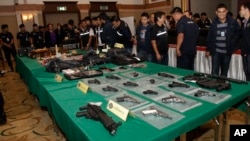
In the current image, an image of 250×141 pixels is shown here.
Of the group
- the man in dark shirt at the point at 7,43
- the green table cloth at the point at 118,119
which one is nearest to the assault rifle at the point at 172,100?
the green table cloth at the point at 118,119

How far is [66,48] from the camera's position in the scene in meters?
4.38

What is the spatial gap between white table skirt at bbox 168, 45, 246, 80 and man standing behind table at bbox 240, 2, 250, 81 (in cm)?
23

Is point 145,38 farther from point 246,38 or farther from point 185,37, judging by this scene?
Result: point 246,38

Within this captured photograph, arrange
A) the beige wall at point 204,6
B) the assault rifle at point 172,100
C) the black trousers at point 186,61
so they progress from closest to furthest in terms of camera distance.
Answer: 1. the assault rifle at point 172,100
2. the black trousers at point 186,61
3. the beige wall at point 204,6

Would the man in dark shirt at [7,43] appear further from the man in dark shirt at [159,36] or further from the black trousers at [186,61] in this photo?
the black trousers at [186,61]

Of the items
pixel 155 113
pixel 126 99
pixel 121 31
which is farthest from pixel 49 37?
pixel 155 113

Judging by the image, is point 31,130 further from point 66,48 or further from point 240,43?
point 240,43

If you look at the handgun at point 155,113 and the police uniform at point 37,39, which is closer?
the handgun at point 155,113

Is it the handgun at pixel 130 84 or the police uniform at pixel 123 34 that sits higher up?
the police uniform at pixel 123 34

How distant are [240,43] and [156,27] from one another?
3.81 ft

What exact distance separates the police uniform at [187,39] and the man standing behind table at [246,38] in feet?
2.03

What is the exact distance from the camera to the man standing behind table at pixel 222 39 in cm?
271

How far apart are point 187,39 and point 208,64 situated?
0.71 metres

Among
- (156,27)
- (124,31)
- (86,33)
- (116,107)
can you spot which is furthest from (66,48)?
(116,107)
